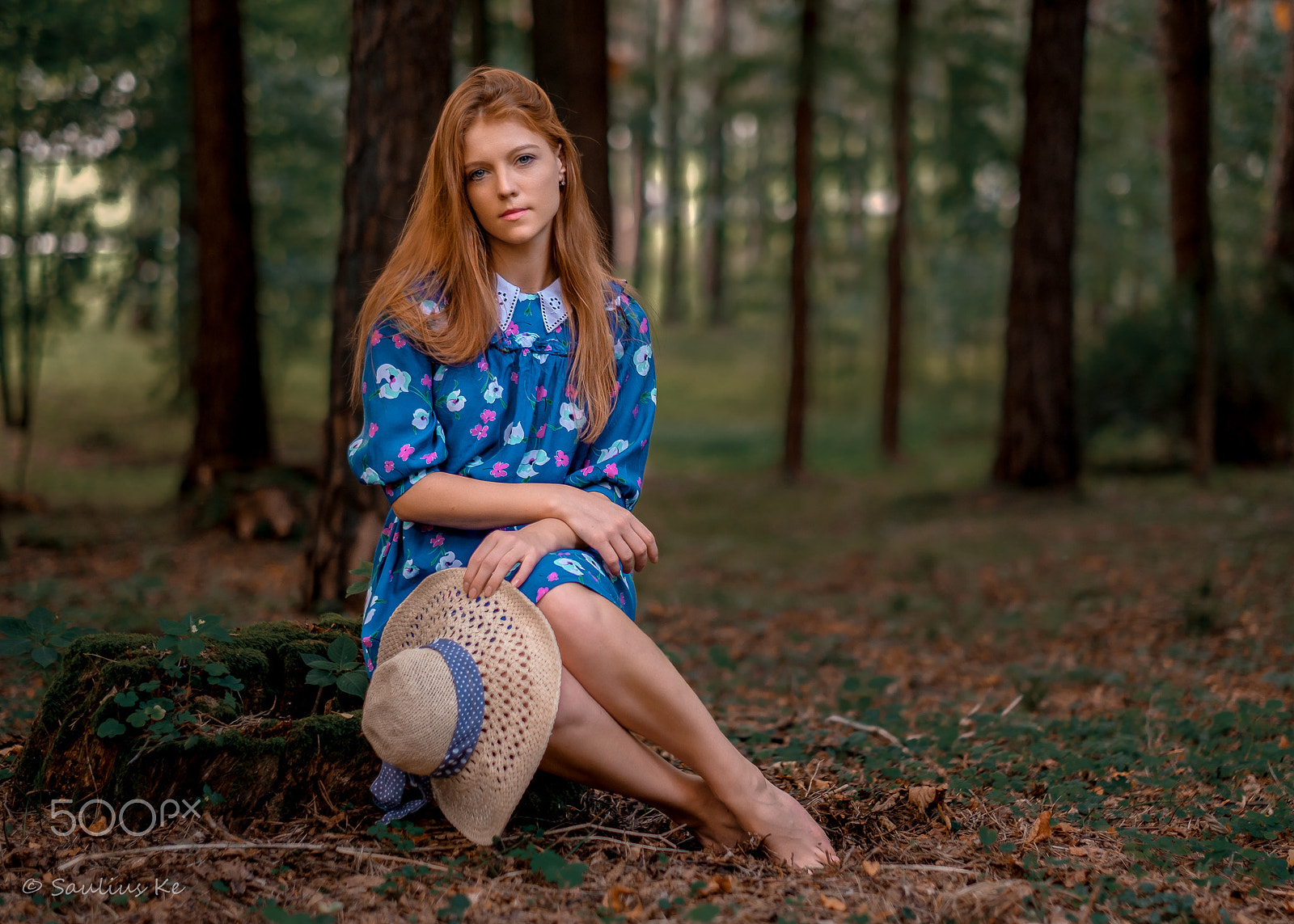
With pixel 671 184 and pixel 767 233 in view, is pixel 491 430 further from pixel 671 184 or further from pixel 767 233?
pixel 671 184

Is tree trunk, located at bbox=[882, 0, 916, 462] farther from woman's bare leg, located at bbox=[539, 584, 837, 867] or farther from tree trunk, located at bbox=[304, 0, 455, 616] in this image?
woman's bare leg, located at bbox=[539, 584, 837, 867]

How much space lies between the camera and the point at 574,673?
7.92ft

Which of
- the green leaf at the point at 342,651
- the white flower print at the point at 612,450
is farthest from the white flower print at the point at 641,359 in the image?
the green leaf at the point at 342,651

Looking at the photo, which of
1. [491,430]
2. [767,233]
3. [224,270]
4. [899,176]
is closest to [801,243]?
[899,176]

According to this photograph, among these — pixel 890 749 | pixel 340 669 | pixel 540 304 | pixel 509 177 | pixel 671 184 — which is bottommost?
pixel 890 749

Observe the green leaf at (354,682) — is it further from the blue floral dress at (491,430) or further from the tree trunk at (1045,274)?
the tree trunk at (1045,274)

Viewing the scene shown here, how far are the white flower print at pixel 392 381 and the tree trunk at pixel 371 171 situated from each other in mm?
2038

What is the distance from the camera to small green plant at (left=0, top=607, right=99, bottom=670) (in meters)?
2.65

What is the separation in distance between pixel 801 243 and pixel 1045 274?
3.84m

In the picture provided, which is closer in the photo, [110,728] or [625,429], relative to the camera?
[110,728]

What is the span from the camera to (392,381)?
2578mm

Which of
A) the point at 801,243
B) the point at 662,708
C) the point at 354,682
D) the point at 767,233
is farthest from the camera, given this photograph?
the point at 767,233

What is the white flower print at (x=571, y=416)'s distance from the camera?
8.83 feet

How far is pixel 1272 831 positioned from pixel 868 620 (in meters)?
3.30
